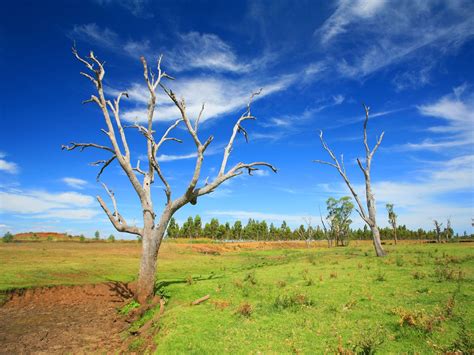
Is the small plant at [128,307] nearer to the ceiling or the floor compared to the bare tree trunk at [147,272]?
nearer to the floor

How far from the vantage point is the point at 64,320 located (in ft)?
41.4

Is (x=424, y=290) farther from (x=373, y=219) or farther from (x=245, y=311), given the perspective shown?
(x=373, y=219)

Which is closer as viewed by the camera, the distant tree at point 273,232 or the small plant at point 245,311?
the small plant at point 245,311

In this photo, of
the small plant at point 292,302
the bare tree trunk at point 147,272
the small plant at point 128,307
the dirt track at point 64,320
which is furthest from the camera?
the bare tree trunk at point 147,272

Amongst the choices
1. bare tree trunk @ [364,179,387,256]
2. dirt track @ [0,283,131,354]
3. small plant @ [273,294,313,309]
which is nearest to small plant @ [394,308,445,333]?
small plant @ [273,294,313,309]

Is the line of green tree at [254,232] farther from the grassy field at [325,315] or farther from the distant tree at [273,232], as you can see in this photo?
the grassy field at [325,315]

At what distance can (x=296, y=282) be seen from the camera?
571 inches

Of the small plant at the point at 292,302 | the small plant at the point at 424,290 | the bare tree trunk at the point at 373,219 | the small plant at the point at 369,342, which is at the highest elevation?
the bare tree trunk at the point at 373,219

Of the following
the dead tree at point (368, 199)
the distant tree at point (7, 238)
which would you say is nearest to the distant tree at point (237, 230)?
the distant tree at point (7, 238)

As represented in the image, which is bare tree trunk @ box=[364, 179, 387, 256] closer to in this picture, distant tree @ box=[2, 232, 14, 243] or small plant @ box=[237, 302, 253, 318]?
small plant @ box=[237, 302, 253, 318]

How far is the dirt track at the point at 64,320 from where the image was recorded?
33.2ft

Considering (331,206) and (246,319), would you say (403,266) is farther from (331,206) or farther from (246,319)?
(331,206)

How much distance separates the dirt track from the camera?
10125 mm

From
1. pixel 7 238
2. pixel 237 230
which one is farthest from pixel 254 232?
pixel 7 238
